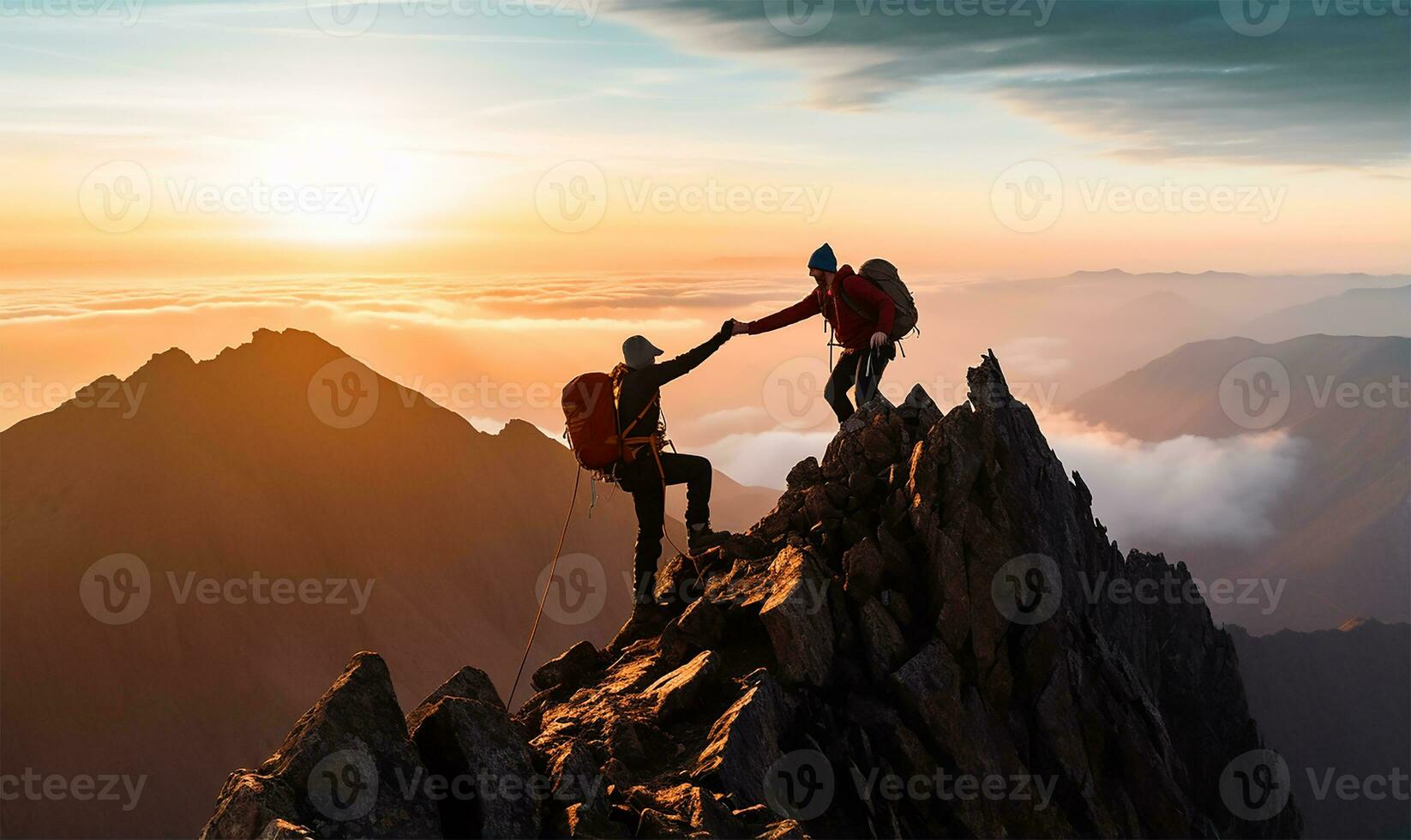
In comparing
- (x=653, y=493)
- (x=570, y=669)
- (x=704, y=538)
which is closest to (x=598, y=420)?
(x=653, y=493)

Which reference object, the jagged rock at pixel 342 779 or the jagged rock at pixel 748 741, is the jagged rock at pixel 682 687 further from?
the jagged rock at pixel 342 779

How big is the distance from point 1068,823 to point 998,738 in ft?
7.05

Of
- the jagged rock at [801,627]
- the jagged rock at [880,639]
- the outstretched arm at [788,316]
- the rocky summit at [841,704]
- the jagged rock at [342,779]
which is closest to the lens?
the jagged rock at [342,779]

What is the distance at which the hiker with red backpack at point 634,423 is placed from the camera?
22031 mm

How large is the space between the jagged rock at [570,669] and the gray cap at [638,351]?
614cm

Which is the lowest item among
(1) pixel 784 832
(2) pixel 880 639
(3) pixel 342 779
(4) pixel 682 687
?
(1) pixel 784 832

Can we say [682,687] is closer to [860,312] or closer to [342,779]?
[342,779]

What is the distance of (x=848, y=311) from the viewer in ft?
83.4

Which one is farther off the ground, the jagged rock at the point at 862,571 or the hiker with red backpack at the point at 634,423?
the hiker with red backpack at the point at 634,423

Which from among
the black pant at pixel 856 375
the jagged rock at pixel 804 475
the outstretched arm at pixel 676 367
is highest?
the black pant at pixel 856 375

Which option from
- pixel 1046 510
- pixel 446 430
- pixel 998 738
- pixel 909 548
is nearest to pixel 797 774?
pixel 998 738

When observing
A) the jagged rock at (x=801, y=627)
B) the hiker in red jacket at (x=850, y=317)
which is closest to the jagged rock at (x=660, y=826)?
the jagged rock at (x=801, y=627)

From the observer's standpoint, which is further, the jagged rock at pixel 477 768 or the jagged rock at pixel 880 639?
the jagged rock at pixel 880 639

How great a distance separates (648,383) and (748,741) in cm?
803
